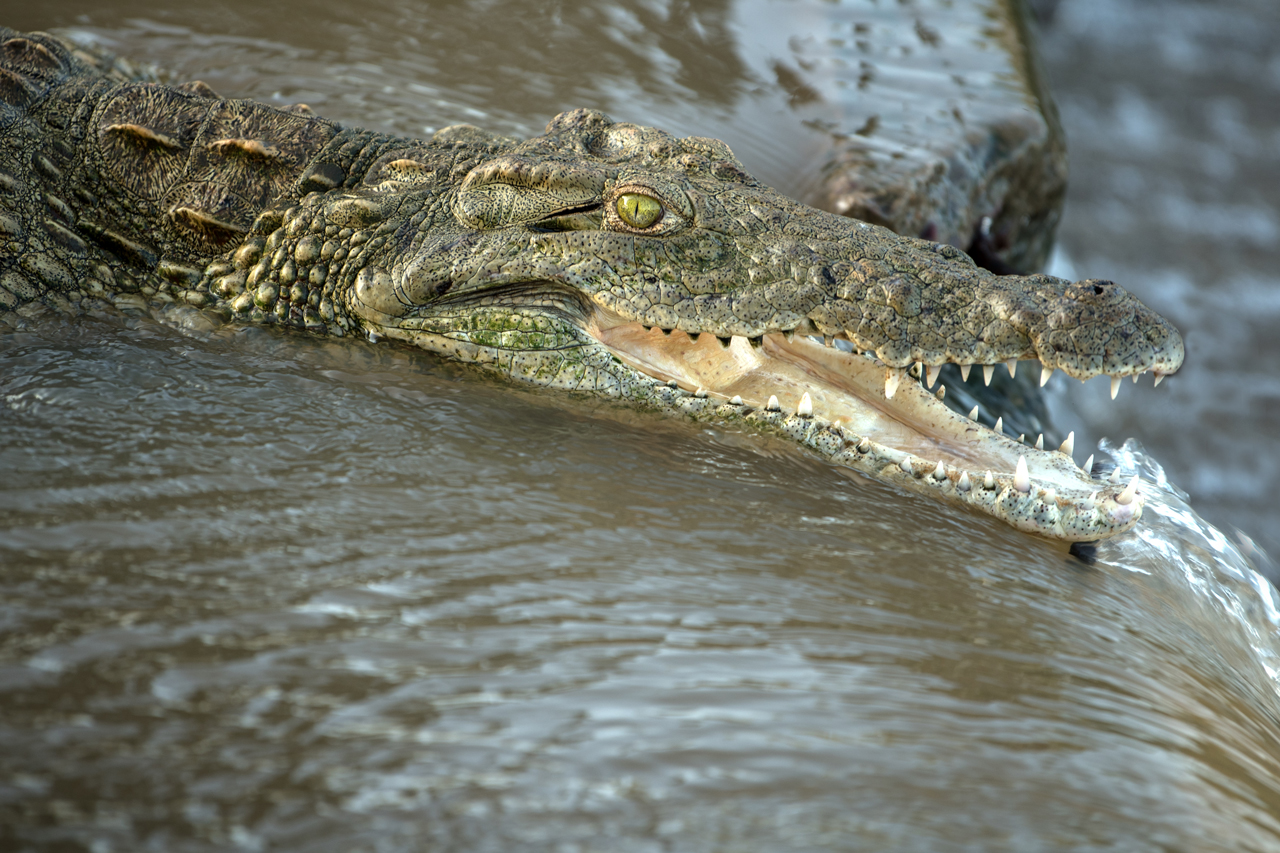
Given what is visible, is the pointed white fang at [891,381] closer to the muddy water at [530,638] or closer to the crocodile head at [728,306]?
the crocodile head at [728,306]

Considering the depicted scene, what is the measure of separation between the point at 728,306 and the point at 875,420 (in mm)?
657

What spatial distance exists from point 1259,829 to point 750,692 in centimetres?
104

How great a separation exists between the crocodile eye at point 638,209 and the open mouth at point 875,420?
0.35 meters

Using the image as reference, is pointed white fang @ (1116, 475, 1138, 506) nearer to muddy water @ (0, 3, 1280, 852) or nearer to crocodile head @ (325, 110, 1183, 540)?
crocodile head @ (325, 110, 1183, 540)

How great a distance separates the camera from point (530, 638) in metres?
2.16

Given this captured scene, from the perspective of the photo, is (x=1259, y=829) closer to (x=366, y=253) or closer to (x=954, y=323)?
(x=954, y=323)

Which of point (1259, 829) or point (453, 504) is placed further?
point (453, 504)

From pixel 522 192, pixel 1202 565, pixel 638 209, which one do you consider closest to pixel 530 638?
pixel 638 209

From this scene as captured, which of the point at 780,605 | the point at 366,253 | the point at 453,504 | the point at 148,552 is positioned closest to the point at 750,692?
the point at 780,605

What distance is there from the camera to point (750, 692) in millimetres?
2076

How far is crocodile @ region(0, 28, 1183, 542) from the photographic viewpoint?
3125 mm

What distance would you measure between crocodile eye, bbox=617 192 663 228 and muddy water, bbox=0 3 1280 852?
67 centimetres

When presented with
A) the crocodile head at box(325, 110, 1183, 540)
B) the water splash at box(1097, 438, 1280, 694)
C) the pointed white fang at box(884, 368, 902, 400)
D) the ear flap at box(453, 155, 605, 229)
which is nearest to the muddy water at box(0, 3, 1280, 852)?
the water splash at box(1097, 438, 1280, 694)

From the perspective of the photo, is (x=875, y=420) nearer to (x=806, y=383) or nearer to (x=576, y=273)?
(x=806, y=383)
